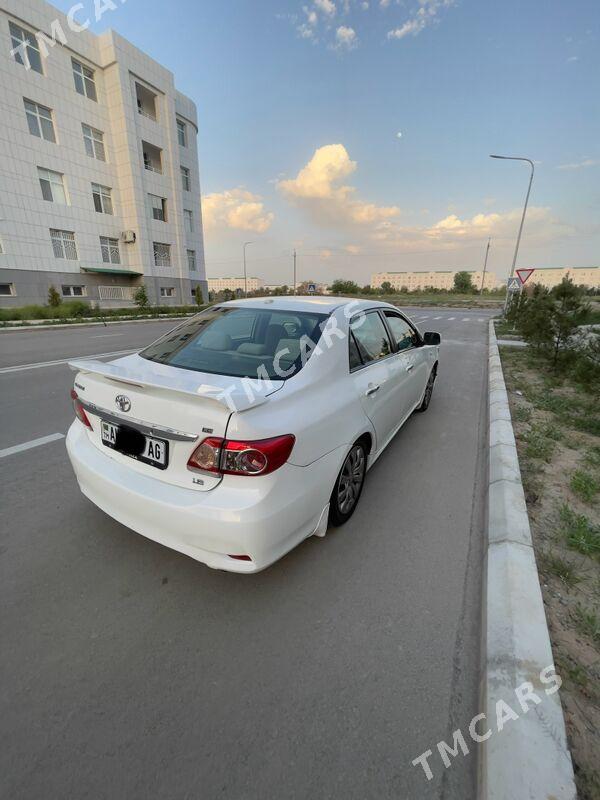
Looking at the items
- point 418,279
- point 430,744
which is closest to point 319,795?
point 430,744

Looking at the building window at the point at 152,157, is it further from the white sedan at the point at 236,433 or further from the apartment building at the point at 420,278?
the apartment building at the point at 420,278

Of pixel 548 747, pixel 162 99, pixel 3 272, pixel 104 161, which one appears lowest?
pixel 548 747

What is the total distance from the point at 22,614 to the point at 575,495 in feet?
13.0

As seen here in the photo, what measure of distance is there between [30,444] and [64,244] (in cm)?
2781

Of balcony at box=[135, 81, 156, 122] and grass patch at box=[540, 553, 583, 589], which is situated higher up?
balcony at box=[135, 81, 156, 122]

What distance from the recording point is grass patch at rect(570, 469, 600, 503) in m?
3.08

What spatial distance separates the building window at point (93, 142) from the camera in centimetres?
2642

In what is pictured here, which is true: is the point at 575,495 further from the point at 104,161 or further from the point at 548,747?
the point at 104,161

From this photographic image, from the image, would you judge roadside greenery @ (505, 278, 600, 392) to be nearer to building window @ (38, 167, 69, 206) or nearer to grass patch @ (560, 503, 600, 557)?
Answer: grass patch @ (560, 503, 600, 557)

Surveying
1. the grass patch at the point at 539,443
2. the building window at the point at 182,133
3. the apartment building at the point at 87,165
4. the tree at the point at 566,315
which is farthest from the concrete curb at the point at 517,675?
the building window at the point at 182,133

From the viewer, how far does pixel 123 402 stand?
81.7 inches

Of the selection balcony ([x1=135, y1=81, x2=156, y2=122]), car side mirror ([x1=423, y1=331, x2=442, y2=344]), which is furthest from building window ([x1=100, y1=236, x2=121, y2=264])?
car side mirror ([x1=423, y1=331, x2=442, y2=344])

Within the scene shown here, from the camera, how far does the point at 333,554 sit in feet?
8.36

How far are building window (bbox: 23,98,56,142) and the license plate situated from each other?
102ft
